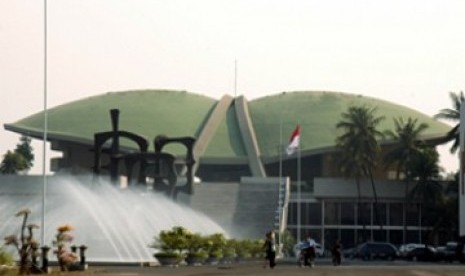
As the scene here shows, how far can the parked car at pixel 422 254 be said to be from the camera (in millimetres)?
83531

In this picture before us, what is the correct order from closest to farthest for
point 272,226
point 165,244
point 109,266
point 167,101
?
point 109,266, point 165,244, point 272,226, point 167,101

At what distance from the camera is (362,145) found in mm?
123500

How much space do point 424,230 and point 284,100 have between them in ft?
132

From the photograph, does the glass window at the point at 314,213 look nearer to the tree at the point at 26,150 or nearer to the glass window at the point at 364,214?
the glass window at the point at 364,214

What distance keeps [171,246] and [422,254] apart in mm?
36084

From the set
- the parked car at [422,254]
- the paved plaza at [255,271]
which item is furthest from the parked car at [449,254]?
the paved plaza at [255,271]

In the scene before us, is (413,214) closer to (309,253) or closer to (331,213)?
(331,213)

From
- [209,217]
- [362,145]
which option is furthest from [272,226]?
[362,145]

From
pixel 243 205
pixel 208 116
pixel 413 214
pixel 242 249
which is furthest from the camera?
pixel 208 116

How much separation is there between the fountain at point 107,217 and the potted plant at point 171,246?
1.94 metres

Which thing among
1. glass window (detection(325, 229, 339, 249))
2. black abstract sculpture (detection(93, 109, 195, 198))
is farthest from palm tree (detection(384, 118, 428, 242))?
black abstract sculpture (detection(93, 109, 195, 198))

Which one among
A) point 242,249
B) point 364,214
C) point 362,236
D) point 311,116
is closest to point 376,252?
point 242,249

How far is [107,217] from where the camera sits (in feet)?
215

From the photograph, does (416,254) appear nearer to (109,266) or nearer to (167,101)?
(109,266)
